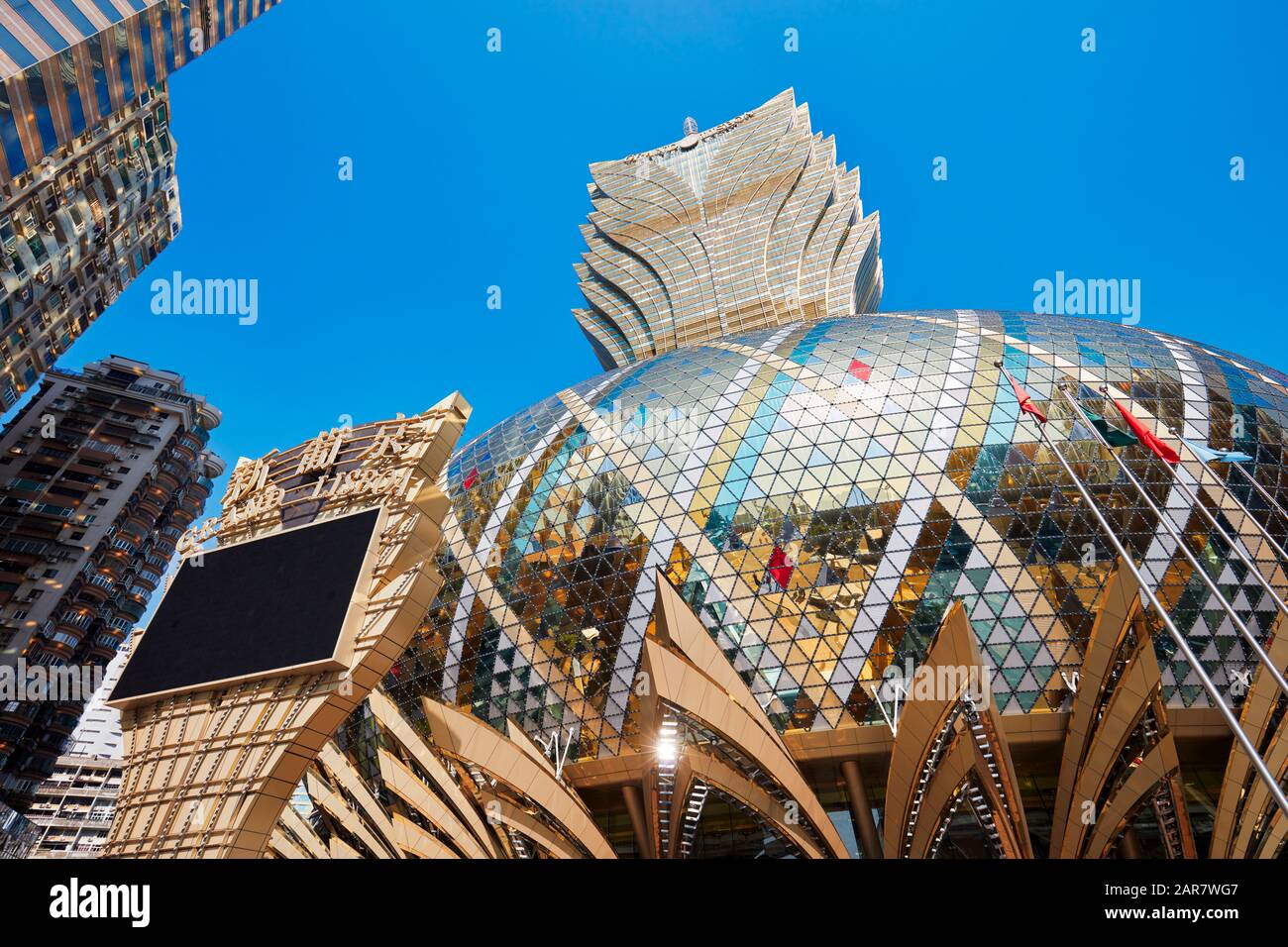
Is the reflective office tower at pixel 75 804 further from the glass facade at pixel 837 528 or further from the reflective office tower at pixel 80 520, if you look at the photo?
the glass facade at pixel 837 528

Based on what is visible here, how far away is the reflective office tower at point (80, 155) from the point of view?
66.2ft

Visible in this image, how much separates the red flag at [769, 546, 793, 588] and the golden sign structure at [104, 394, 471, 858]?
14.4 m

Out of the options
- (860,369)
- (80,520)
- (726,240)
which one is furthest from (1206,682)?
(80,520)

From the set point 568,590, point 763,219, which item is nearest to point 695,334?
point 763,219

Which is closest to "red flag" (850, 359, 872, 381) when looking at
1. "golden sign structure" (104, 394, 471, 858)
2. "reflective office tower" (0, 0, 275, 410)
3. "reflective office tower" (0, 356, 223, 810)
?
"golden sign structure" (104, 394, 471, 858)

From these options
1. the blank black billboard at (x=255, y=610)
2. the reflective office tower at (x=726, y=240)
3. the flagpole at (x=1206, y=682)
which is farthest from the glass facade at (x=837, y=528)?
the reflective office tower at (x=726, y=240)

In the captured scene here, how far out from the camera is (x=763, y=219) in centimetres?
6606

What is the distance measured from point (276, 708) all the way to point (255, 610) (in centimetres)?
199

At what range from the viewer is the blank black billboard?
10945 millimetres

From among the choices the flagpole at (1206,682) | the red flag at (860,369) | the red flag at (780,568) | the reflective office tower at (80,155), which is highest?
the reflective office tower at (80,155)

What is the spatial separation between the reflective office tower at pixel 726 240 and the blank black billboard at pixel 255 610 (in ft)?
169

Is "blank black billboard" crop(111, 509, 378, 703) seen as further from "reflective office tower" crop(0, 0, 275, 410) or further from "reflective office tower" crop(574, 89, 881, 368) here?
"reflective office tower" crop(574, 89, 881, 368)
